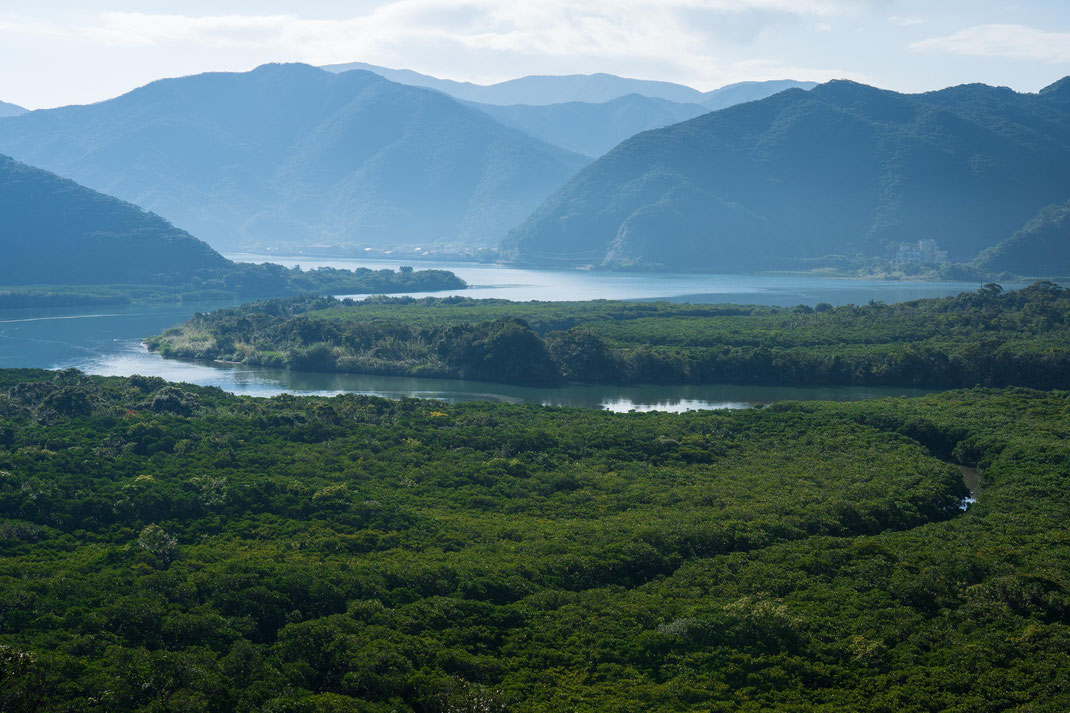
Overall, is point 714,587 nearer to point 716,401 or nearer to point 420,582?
point 420,582

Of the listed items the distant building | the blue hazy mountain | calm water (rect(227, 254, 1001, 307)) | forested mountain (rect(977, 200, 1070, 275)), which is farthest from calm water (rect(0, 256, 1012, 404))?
the distant building

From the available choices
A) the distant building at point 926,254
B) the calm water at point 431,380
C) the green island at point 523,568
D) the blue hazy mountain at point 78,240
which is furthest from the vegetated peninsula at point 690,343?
the distant building at point 926,254

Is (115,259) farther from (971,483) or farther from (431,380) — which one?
(971,483)

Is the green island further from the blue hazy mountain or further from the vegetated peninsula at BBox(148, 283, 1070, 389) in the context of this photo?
the blue hazy mountain

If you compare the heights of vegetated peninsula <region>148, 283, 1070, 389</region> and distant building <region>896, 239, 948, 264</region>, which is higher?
distant building <region>896, 239, 948, 264</region>

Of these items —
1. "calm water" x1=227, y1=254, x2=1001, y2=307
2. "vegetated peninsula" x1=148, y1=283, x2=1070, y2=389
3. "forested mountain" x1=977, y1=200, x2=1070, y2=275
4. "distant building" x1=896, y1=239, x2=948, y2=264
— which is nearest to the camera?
"vegetated peninsula" x1=148, y1=283, x2=1070, y2=389

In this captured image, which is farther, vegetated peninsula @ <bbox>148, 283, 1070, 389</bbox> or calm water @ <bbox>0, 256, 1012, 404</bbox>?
vegetated peninsula @ <bbox>148, 283, 1070, 389</bbox>

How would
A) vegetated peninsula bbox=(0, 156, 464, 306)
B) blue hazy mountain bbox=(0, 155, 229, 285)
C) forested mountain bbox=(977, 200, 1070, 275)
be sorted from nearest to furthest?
vegetated peninsula bbox=(0, 156, 464, 306)
blue hazy mountain bbox=(0, 155, 229, 285)
forested mountain bbox=(977, 200, 1070, 275)
